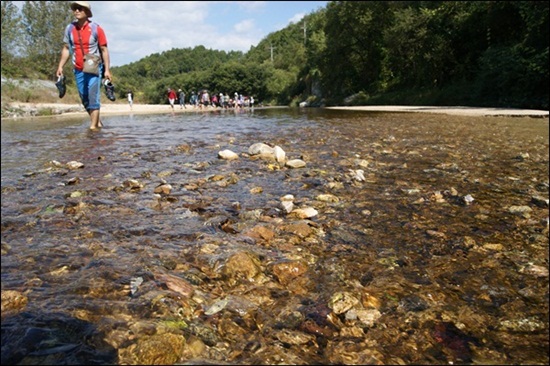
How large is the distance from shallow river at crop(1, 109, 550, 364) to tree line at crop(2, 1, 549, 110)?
0.82 meters

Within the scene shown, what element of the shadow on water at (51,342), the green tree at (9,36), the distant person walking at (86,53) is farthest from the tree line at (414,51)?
the shadow on water at (51,342)

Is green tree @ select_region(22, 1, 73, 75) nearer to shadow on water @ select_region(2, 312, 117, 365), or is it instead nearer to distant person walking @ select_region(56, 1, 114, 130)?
distant person walking @ select_region(56, 1, 114, 130)

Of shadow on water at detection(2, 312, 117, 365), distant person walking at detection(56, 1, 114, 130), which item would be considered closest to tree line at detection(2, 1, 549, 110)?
distant person walking at detection(56, 1, 114, 130)

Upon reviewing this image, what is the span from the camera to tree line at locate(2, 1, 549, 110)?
325 centimetres

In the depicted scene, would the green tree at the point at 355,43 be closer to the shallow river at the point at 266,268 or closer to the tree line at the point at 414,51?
the tree line at the point at 414,51

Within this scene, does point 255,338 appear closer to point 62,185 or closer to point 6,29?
point 6,29

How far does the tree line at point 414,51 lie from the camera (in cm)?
325

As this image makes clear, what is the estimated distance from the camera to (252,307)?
162cm

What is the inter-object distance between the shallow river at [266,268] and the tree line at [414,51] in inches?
32.5

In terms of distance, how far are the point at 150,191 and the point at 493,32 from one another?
28544 mm

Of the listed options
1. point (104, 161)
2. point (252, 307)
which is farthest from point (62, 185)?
point (252, 307)

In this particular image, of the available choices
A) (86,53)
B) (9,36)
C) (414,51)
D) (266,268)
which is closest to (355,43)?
(414,51)

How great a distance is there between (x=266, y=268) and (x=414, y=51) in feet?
106

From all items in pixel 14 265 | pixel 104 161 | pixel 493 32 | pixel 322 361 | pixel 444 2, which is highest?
pixel 444 2
